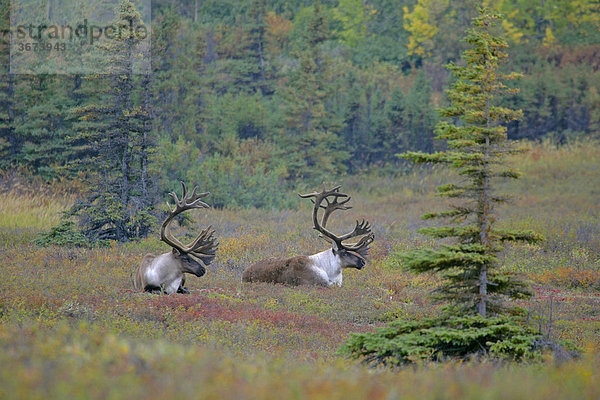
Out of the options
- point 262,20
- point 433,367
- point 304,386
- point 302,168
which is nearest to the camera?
point 304,386

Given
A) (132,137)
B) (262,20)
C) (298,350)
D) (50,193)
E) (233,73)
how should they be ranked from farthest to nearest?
(262,20) < (233,73) < (50,193) < (132,137) < (298,350)

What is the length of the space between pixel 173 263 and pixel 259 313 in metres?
2.61

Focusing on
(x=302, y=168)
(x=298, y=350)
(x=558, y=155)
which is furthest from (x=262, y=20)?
(x=298, y=350)

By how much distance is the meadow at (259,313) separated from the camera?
426 cm

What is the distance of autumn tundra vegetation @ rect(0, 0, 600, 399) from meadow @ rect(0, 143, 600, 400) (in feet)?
0.16

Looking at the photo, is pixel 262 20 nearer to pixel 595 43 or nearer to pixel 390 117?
pixel 390 117

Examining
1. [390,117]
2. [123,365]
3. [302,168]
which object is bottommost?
[302,168]

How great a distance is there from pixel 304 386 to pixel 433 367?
2.53m

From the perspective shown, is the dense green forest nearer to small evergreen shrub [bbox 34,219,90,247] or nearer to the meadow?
small evergreen shrub [bbox 34,219,90,247]

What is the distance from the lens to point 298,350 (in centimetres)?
860

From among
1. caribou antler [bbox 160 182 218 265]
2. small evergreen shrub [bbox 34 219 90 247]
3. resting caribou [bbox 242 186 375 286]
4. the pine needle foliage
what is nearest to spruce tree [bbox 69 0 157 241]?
small evergreen shrub [bbox 34 219 90 247]

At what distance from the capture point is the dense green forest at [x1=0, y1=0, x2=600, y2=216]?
66.9 feet

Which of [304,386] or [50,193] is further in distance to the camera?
[50,193]

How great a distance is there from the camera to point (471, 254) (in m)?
7.62
